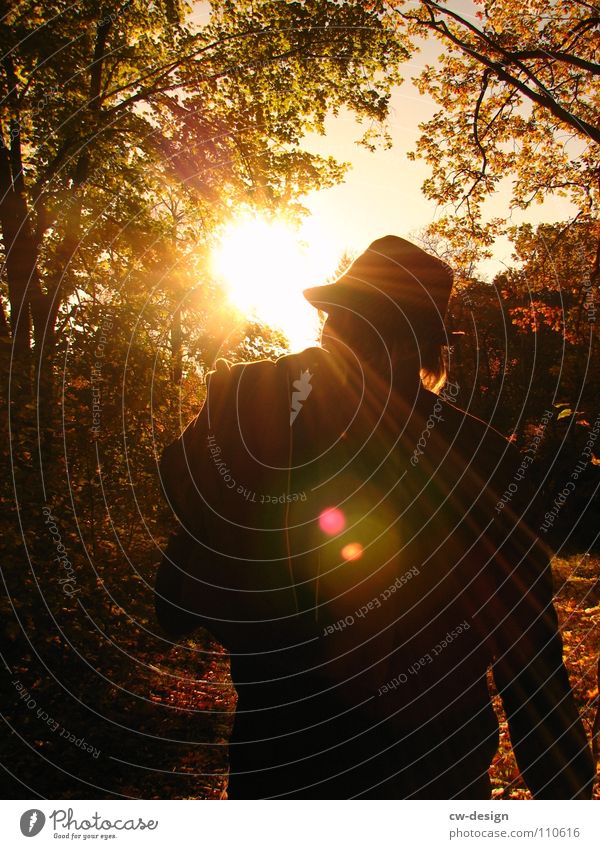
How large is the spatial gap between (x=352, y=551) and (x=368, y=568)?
66 mm

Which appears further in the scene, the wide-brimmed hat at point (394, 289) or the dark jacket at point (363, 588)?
the wide-brimmed hat at point (394, 289)

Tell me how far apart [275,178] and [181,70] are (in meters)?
2.96

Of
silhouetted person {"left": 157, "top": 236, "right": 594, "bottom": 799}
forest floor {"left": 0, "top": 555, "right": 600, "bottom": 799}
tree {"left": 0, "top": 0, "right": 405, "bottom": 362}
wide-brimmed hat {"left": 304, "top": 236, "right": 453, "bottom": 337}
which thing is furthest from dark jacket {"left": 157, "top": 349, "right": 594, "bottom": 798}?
tree {"left": 0, "top": 0, "right": 405, "bottom": 362}

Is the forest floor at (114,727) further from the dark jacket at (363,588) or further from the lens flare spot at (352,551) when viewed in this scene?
the lens flare spot at (352,551)

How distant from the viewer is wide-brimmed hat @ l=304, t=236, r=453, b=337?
143 centimetres

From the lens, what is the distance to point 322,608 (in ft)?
3.97

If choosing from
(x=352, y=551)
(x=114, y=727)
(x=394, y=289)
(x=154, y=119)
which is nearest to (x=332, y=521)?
(x=352, y=551)

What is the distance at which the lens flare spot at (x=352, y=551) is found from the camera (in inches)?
47.3

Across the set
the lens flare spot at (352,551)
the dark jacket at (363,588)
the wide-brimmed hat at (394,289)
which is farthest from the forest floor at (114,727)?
the wide-brimmed hat at (394,289)

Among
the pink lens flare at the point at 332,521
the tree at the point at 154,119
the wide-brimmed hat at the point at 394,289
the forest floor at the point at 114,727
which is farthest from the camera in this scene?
the tree at the point at 154,119

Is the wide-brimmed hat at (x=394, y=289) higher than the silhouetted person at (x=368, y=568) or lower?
higher

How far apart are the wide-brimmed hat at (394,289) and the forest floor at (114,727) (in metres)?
5.57

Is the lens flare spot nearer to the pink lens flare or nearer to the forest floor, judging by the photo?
the pink lens flare
